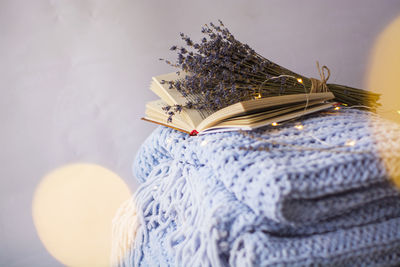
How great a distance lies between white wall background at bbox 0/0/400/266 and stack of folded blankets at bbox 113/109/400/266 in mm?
846

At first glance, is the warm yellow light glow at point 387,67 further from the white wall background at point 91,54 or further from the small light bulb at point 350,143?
the small light bulb at point 350,143

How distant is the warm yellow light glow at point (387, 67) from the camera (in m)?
1.34

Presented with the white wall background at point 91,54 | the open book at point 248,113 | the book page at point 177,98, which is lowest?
the open book at point 248,113

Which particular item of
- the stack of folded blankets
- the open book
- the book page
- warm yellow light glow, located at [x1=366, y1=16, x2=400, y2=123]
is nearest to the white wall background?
warm yellow light glow, located at [x1=366, y1=16, x2=400, y2=123]

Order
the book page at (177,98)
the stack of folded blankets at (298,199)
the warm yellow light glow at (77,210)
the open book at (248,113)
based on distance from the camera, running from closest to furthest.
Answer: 1. the stack of folded blankets at (298,199)
2. the open book at (248,113)
3. the book page at (177,98)
4. the warm yellow light glow at (77,210)

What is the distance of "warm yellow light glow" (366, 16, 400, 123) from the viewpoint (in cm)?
134

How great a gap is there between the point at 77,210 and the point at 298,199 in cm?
116

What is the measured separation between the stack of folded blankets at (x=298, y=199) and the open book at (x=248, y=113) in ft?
0.09

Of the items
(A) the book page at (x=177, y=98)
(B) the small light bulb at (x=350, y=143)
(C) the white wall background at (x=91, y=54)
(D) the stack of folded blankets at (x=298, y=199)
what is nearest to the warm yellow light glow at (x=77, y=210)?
(C) the white wall background at (x=91, y=54)

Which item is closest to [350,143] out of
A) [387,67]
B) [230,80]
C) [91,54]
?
[230,80]

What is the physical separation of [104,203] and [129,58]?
0.63m

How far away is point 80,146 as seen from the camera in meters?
1.44

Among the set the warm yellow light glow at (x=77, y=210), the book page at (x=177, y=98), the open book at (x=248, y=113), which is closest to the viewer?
the open book at (x=248, y=113)

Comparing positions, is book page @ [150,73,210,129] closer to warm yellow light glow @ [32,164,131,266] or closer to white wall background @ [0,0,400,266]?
white wall background @ [0,0,400,266]
